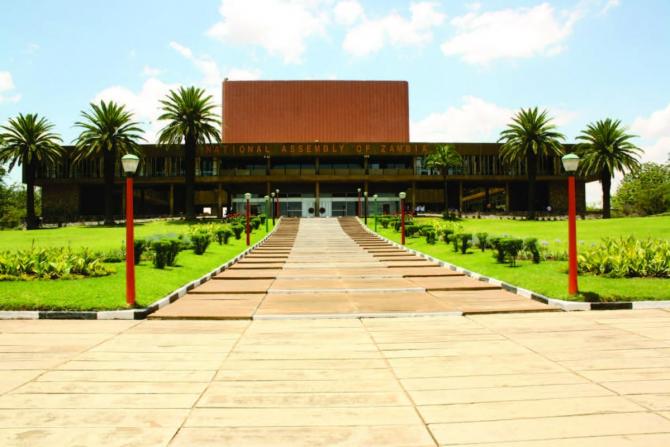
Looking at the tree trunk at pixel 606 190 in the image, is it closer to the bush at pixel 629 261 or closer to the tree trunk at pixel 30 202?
Result: the bush at pixel 629 261

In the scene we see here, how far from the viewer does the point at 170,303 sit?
40.1 feet

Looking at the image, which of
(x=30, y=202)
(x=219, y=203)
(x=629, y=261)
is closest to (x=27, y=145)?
(x=30, y=202)

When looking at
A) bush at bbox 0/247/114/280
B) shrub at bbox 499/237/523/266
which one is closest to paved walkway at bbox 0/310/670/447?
bush at bbox 0/247/114/280

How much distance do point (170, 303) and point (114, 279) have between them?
261cm

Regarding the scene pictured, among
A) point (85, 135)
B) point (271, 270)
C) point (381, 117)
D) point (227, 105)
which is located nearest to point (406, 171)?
point (381, 117)

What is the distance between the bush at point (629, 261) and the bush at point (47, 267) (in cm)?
1396

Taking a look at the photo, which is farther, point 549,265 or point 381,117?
point 381,117

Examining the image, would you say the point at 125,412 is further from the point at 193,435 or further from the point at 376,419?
the point at 376,419

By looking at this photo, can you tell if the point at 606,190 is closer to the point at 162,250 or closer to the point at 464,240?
the point at 464,240

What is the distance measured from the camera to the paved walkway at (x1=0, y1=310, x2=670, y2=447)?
168 inches

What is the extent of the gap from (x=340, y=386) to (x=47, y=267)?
1148cm

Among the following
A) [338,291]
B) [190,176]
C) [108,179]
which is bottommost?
[338,291]

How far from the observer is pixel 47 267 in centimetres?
1391

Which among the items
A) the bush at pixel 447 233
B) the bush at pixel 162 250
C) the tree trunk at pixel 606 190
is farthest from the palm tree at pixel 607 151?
the bush at pixel 162 250
